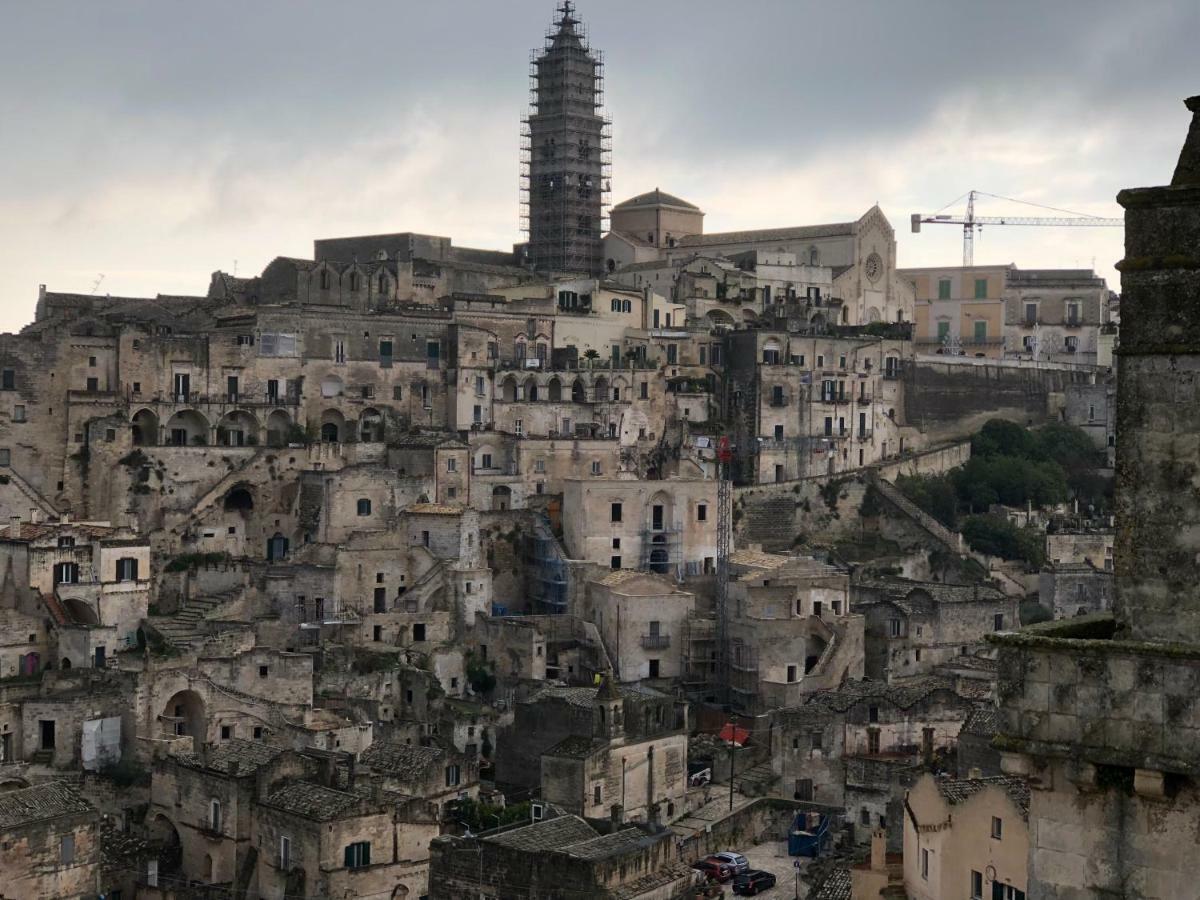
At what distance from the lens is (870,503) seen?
6738cm

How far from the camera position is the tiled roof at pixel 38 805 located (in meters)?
35.0

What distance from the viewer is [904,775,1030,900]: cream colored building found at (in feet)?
90.8

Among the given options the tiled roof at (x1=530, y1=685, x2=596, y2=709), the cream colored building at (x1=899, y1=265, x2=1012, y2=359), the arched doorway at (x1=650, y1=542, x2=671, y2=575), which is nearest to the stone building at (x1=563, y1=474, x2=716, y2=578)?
the arched doorway at (x1=650, y1=542, x2=671, y2=575)

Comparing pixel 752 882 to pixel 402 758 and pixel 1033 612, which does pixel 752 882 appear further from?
pixel 1033 612

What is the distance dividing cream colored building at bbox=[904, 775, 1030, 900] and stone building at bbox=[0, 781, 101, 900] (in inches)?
693

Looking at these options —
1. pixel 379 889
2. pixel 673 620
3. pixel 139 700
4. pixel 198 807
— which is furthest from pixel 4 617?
pixel 673 620

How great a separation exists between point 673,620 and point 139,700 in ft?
58.3

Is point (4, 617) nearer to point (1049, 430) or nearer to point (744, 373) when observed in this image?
point (744, 373)

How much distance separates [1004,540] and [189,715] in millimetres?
34074

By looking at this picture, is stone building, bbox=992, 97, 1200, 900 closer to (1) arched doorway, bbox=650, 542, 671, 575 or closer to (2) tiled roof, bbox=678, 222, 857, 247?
(1) arched doorway, bbox=650, 542, 671, 575

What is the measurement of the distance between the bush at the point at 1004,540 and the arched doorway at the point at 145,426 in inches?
1230

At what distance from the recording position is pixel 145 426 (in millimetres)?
60031

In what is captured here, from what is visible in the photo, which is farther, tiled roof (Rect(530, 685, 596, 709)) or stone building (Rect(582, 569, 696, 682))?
stone building (Rect(582, 569, 696, 682))

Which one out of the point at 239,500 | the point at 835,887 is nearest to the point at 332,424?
the point at 239,500
